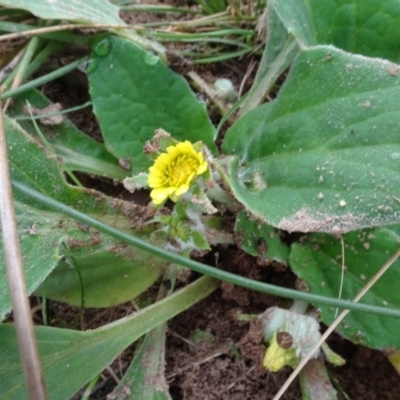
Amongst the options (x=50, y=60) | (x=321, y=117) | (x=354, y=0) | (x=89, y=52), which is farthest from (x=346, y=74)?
(x=50, y=60)

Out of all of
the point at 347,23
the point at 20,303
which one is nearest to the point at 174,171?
the point at 20,303

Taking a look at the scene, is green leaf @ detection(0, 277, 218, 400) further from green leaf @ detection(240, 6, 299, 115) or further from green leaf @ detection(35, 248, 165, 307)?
green leaf @ detection(240, 6, 299, 115)

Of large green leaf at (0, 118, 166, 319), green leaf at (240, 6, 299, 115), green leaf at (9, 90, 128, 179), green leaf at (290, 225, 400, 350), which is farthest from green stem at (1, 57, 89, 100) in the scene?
green leaf at (290, 225, 400, 350)

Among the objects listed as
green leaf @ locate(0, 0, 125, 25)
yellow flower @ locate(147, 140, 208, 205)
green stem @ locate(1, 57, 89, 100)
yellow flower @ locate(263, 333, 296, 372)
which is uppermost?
green leaf @ locate(0, 0, 125, 25)

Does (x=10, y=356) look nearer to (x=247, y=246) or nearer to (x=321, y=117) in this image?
(x=247, y=246)

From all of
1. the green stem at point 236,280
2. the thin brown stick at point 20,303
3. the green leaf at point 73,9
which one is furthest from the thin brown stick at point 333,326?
the green leaf at point 73,9

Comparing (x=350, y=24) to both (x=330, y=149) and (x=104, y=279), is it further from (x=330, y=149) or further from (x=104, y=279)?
(x=104, y=279)
